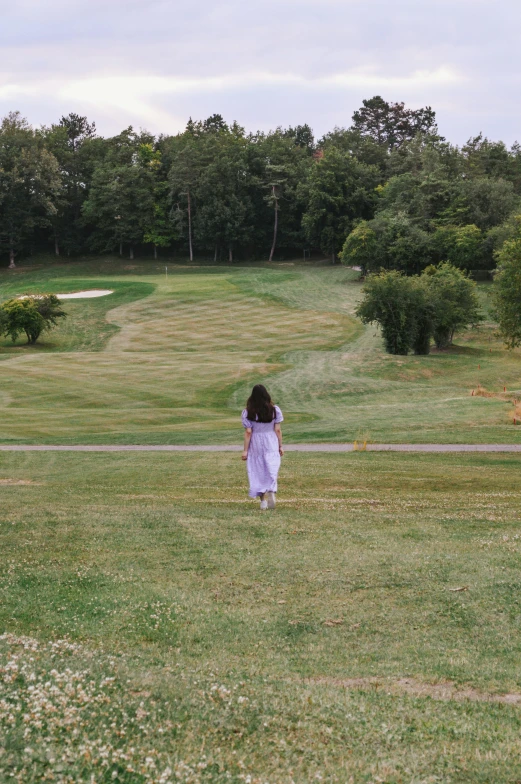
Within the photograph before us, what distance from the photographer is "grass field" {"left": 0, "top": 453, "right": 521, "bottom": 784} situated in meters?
5.29

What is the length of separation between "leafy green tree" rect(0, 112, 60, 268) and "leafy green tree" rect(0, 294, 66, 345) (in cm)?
4078

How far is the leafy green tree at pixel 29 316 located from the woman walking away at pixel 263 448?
180 ft

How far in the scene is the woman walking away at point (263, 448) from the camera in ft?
48.4

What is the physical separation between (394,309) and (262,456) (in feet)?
150

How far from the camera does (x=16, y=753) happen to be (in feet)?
16.8

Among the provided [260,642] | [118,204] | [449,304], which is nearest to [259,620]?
[260,642]

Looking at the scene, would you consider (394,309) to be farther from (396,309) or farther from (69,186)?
(69,186)

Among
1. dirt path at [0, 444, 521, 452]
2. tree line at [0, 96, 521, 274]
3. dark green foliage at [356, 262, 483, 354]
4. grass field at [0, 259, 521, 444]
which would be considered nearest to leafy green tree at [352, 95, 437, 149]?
tree line at [0, 96, 521, 274]

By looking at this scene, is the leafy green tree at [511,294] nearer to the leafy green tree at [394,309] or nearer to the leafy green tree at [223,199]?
the leafy green tree at [394,309]

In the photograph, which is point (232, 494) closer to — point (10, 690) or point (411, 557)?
point (411, 557)

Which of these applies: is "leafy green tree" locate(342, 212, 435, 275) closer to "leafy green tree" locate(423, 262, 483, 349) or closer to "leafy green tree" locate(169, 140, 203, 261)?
"leafy green tree" locate(423, 262, 483, 349)

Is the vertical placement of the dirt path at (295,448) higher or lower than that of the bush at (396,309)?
lower

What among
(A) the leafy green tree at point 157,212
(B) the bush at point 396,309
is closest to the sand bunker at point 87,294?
(A) the leafy green tree at point 157,212

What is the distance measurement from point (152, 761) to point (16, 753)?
920mm
